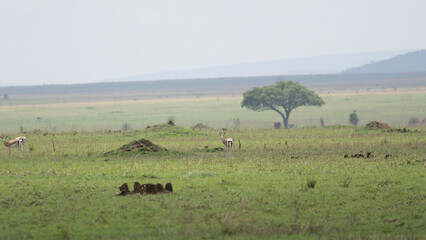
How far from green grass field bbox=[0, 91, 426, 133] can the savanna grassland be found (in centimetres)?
4204

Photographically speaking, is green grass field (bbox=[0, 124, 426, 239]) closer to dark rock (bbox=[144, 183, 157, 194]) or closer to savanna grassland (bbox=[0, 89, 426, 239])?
savanna grassland (bbox=[0, 89, 426, 239])

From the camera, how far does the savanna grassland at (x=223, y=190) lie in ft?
39.1

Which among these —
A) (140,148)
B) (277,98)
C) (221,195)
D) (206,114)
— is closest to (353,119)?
(277,98)

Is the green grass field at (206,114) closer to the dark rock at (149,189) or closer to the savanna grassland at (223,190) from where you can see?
the savanna grassland at (223,190)

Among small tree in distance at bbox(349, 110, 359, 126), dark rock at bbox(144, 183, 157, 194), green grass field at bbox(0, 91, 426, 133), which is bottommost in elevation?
green grass field at bbox(0, 91, 426, 133)

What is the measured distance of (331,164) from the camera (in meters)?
21.8

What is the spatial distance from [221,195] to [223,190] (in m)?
0.74

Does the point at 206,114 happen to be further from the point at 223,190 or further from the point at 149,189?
the point at 149,189

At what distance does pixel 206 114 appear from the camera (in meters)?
91.6

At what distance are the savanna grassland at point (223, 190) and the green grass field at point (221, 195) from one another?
2 centimetres

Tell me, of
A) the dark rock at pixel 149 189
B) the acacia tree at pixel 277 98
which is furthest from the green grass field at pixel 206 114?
the dark rock at pixel 149 189

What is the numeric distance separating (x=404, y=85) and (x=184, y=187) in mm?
143155

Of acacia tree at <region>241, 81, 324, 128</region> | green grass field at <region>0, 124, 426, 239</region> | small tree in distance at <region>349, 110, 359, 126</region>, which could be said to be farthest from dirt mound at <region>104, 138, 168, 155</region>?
acacia tree at <region>241, 81, 324, 128</region>

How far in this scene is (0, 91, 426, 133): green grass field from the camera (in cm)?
7638
